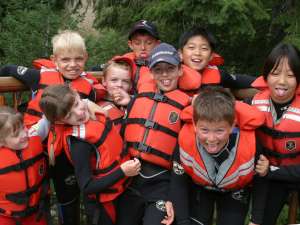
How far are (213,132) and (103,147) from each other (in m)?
0.79

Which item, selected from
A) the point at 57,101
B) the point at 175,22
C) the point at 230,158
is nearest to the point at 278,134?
the point at 230,158

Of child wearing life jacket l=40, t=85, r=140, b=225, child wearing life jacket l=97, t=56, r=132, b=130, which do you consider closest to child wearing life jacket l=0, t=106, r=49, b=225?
child wearing life jacket l=40, t=85, r=140, b=225

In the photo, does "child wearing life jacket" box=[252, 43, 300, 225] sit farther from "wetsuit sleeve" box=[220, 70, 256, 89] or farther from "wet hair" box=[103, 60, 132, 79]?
"wet hair" box=[103, 60, 132, 79]

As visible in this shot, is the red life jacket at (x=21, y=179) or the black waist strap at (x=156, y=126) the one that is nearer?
the red life jacket at (x=21, y=179)

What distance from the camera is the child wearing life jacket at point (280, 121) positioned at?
3.01 m

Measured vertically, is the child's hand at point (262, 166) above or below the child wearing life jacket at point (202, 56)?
below

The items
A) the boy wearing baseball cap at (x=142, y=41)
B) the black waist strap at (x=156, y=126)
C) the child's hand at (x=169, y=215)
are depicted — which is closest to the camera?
the child's hand at (x=169, y=215)

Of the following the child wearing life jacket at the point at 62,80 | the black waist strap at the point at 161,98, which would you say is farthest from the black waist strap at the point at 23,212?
the black waist strap at the point at 161,98

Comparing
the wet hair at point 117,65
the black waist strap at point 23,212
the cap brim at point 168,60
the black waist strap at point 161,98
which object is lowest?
the black waist strap at point 23,212

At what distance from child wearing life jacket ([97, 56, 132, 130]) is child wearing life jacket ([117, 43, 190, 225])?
0.72 ft

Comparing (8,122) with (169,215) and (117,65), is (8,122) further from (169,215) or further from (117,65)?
(169,215)

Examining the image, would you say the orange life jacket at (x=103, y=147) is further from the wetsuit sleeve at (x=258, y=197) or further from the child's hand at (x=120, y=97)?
the wetsuit sleeve at (x=258, y=197)

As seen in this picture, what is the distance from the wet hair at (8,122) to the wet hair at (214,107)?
3.89 feet

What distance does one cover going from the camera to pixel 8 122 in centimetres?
282
